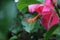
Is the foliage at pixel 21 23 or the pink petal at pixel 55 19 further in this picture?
the pink petal at pixel 55 19

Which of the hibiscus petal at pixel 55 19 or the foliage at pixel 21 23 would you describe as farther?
the hibiscus petal at pixel 55 19

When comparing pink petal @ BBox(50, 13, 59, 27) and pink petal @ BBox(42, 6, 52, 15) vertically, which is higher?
pink petal @ BBox(42, 6, 52, 15)

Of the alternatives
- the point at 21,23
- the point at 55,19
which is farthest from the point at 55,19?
the point at 21,23

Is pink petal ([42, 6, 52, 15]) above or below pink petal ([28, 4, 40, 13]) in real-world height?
below

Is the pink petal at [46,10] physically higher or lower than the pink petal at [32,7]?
lower

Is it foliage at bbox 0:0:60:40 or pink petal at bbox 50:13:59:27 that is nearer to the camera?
foliage at bbox 0:0:60:40

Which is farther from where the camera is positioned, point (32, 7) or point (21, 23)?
point (21, 23)

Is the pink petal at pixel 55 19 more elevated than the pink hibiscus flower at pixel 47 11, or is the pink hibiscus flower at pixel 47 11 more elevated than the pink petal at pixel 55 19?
the pink hibiscus flower at pixel 47 11

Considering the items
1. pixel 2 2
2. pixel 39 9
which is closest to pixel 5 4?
pixel 2 2

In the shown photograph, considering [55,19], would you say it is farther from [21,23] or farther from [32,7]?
[21,23]

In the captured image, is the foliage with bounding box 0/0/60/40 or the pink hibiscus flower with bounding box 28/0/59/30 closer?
the foliage with bounding box 0/0/60/40

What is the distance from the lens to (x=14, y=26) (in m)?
0.99

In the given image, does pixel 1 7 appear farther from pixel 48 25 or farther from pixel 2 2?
pixel 48 25

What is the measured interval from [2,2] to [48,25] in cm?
22
